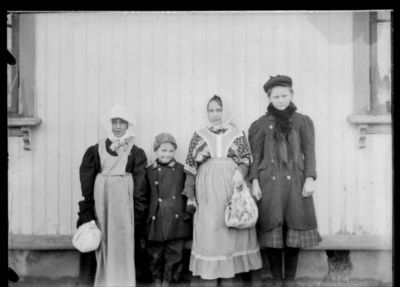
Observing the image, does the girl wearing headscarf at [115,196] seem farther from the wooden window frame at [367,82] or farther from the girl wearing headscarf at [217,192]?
the wooden window frame at [367,82]

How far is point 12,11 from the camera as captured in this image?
13.9ft

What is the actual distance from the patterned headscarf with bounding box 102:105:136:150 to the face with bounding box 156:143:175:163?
0.85 ft

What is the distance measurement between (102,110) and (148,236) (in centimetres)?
108

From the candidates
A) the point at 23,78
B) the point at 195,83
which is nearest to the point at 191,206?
the point at 195,83

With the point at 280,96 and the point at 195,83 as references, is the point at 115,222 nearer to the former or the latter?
the point at 195,83

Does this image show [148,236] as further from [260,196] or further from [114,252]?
[260,196]

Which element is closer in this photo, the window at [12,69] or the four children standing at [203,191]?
the four children standing at [203,191]

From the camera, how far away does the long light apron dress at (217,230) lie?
13.6 feet

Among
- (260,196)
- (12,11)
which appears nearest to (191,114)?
(260,196)

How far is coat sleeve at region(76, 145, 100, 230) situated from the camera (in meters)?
4.25

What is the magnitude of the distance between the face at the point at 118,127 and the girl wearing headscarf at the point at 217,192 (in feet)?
1.86

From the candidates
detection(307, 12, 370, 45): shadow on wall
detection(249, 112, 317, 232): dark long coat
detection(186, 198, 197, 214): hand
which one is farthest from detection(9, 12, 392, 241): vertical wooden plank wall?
detection(186, 198, 197, 214): hand

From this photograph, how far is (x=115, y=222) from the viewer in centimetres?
422

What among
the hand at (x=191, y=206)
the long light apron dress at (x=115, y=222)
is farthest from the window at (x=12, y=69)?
the hand at (x=191, y=206)
